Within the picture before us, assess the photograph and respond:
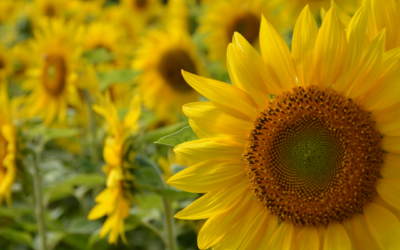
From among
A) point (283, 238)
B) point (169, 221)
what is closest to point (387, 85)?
point (283, 238)

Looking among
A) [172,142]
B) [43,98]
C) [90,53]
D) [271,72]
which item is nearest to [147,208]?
[172,142]

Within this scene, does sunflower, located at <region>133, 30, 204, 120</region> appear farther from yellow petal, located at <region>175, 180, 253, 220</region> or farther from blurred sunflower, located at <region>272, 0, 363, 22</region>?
yellow petal, located at <region>175, 180, 253, 220</region>

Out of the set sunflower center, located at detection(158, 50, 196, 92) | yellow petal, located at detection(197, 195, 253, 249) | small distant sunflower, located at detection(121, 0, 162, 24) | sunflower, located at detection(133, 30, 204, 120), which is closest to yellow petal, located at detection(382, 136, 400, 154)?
yellow petal, located at detection(197, 195, 253, 249)

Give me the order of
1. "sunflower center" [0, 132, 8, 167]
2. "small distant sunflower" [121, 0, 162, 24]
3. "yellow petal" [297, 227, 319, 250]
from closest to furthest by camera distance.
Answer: "yellow petal" [297, 227, 319, 250] < "sunflower center" [0, 132, 8, 167] < "small distant sunflower" [121, 0, 162, 24]

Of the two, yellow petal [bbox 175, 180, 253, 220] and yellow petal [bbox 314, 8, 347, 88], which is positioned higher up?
yellow petal [bbox 314, 8, 347, 88]

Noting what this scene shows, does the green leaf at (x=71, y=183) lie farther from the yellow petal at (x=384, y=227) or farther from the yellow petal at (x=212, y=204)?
the yellow petal at (x=384, y=227)

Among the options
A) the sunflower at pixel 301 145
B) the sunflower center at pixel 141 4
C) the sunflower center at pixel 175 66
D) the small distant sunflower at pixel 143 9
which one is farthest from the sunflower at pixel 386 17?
the sunflower center at pixel 141 4

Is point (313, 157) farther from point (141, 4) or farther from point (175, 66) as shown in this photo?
point (141, 4)
